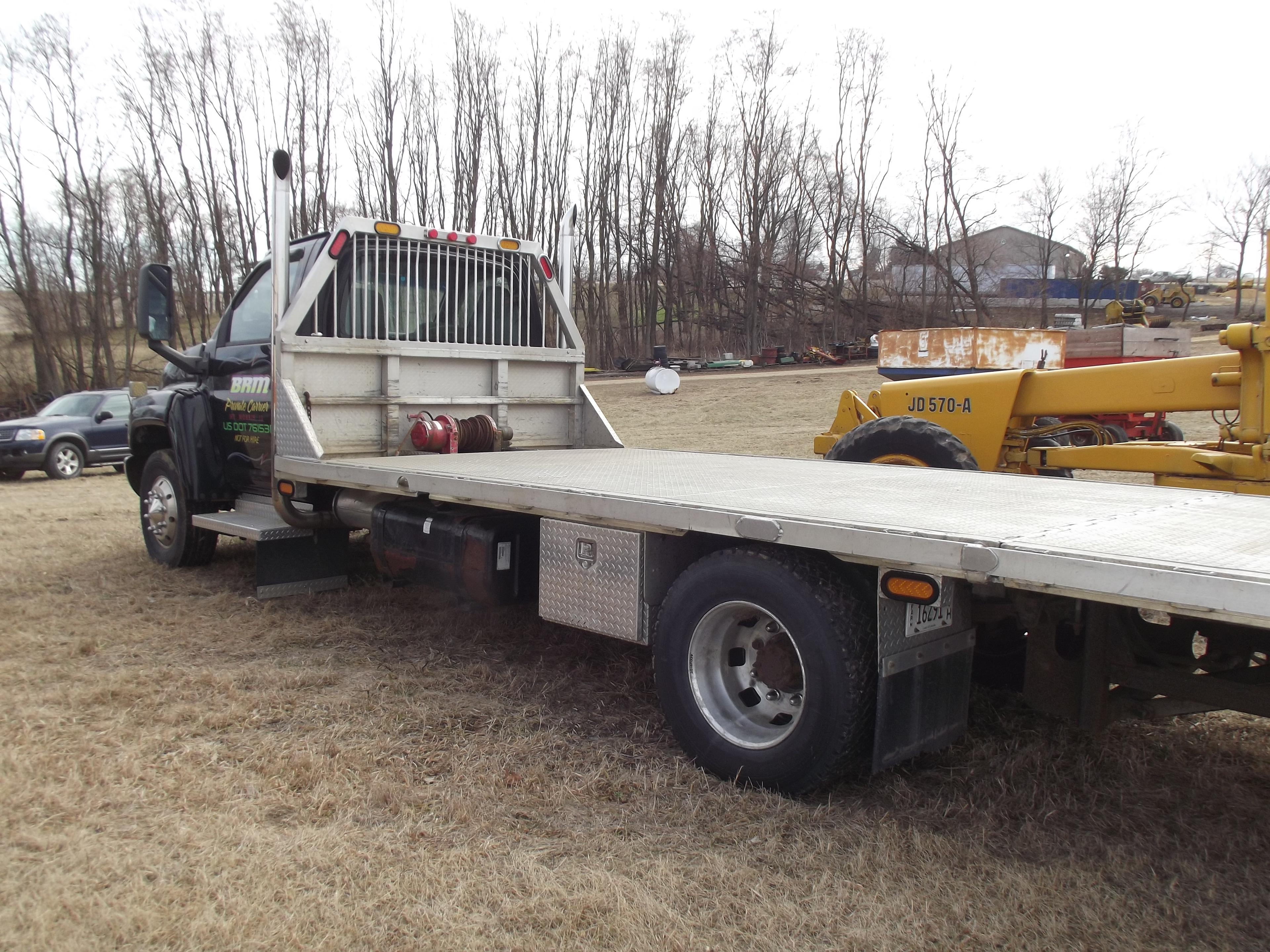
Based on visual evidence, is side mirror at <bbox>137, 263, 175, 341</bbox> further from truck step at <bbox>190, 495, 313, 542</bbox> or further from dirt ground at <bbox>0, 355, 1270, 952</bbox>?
dirt ground at <bbox>0, 355, 1270, 952</bbox>

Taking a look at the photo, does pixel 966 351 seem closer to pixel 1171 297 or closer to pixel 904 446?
pixel 904 446

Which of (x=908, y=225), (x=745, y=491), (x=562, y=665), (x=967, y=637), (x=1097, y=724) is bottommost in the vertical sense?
(x=562, y=665)

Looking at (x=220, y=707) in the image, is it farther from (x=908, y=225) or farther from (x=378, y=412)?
(x=908, y=225)

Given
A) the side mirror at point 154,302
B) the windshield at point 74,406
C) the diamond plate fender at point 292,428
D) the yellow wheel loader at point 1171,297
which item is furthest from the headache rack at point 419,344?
the yellow wheel loader at point 1171,297

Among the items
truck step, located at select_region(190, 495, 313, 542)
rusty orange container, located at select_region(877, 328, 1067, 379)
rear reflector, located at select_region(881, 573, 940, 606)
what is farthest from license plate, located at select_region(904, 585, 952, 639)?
rusty orange container, located at select_region(877, 328, 1067, 379)

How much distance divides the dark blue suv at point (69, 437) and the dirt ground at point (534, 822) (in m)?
11.1

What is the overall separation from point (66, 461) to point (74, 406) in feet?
4.28

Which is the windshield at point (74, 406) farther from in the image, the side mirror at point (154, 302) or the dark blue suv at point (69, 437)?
the side mirror at point (154, 302)

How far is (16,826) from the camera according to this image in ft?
10.4

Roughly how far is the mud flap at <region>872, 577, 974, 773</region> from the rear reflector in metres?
0.03

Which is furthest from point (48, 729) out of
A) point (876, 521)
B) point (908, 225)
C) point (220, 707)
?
point (908, 225)

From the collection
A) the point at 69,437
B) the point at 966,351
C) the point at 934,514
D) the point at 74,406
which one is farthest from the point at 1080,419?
the point at 74,406

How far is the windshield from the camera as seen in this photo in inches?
626

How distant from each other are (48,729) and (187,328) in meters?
33.1
